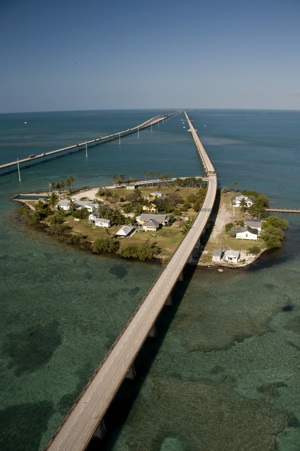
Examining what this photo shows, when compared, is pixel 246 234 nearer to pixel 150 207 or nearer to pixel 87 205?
pixel 150 207

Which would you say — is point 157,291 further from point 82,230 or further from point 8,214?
point 8,214

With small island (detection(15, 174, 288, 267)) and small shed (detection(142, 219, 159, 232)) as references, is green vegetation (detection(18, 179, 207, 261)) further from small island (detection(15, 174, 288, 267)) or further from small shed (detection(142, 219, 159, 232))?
small shed (detection(142, 219, 159, 232))

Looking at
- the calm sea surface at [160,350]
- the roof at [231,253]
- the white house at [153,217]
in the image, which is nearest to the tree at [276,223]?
the calm sea surface at [160,350]

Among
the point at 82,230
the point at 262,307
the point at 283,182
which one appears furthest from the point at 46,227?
the point at 283,182

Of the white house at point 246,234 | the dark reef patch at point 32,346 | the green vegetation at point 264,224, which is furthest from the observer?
the white house at point 246,234

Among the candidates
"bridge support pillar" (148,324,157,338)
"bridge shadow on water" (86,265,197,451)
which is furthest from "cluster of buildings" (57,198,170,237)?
"bridge support pillar" (148,324,157,338)

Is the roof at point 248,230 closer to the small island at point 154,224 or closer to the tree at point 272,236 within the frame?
the small island at point 154,224
